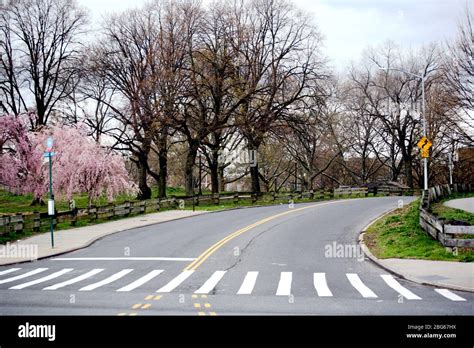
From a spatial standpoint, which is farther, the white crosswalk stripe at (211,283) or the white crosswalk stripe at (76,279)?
the white crosswalk stripe at (76,279)

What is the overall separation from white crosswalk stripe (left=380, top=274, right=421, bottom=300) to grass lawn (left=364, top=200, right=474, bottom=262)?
2.98 m

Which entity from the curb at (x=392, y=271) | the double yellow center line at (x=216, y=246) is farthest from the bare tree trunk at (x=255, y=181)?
the curb at (x=392, y=271)

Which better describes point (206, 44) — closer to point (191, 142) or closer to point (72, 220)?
point (191, 142)

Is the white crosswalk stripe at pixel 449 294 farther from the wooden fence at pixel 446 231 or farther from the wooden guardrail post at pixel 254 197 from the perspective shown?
the wooden guardrail post at pixel 254 197

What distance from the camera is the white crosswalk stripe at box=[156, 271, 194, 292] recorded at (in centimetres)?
1308

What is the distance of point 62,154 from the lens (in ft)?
118

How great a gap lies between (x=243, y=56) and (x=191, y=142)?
35.5 ft

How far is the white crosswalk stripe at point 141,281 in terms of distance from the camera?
13.3 meters

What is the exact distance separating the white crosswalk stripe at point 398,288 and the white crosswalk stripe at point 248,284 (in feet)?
12.2

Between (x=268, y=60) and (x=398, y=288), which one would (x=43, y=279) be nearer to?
(x=398, y=288)

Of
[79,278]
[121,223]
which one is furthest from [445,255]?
[121,223]

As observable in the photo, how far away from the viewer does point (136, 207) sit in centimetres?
3638
